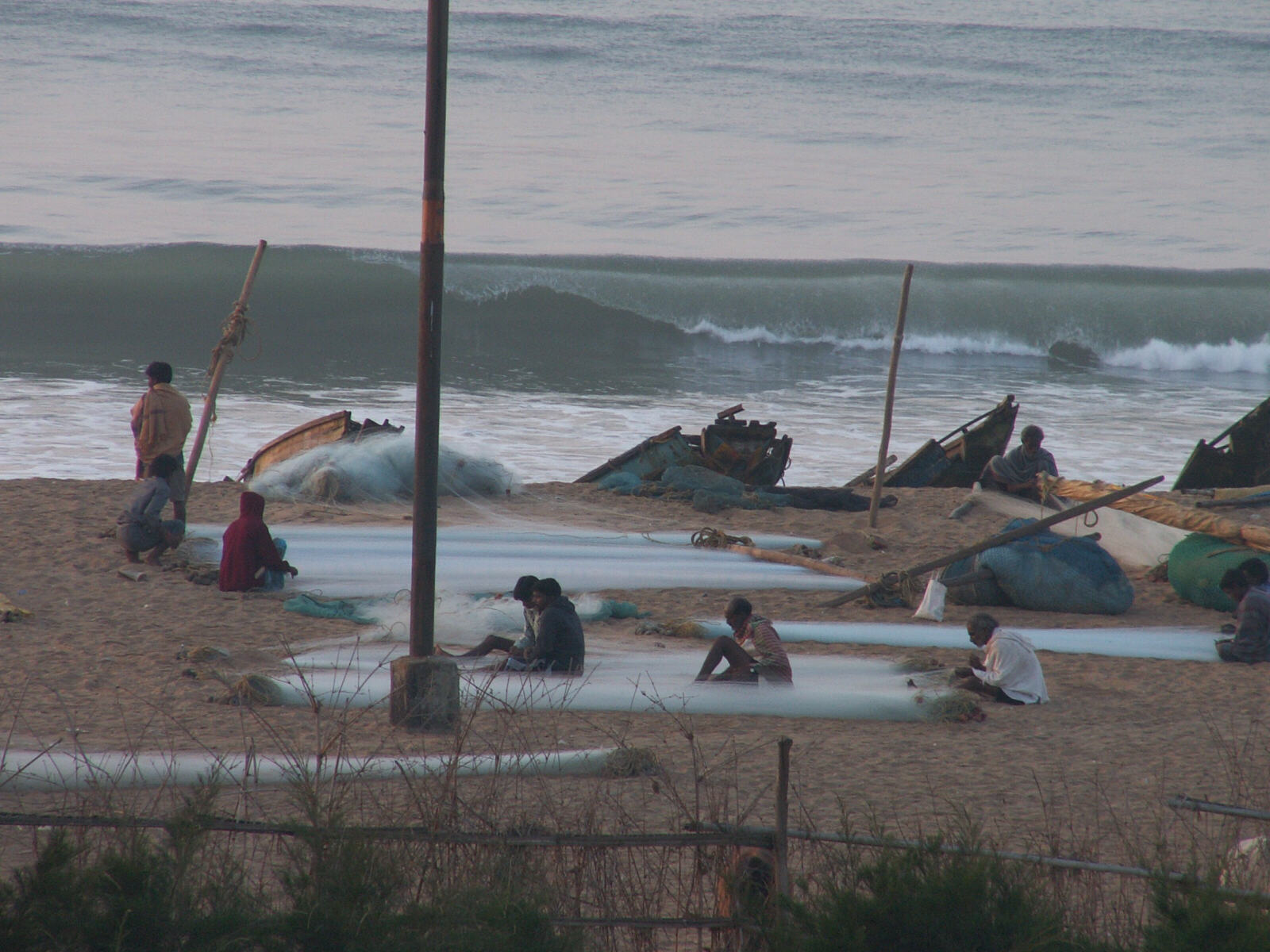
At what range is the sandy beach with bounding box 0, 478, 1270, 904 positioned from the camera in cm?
457

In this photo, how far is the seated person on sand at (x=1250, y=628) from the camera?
292 inches

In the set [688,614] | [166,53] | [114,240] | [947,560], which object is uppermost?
[166,53]

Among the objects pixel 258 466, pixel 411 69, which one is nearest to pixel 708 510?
pixel 258 466

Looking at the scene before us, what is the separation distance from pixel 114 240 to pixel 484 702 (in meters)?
29.8

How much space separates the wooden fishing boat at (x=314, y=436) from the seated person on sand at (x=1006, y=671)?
7008 mm

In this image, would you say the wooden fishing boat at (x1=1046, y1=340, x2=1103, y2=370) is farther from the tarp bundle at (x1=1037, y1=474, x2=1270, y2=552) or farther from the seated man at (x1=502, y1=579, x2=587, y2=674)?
the seated man at (x1=502, y1=579, x2=587, y2=674)

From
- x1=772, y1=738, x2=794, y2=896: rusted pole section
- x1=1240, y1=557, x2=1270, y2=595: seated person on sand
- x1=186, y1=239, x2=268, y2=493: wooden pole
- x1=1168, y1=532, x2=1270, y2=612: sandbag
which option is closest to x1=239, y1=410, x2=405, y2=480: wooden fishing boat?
x1=186, y1=239, x2=268, y2=493: wooden pole

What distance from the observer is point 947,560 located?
7.95 metres

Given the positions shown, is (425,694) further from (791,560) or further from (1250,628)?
(1250,628)

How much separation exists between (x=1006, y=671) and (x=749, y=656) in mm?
1312

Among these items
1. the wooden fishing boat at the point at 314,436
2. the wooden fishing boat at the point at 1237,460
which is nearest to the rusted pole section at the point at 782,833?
the wooden fishing boat at the point at 314,436

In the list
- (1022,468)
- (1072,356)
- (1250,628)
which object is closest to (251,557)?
(1250,628)

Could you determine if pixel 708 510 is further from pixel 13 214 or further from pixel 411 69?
pixel 411 69

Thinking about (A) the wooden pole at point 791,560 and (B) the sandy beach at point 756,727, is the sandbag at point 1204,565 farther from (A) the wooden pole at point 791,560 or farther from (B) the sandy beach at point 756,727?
(A) the wooden pole at point 791,560
